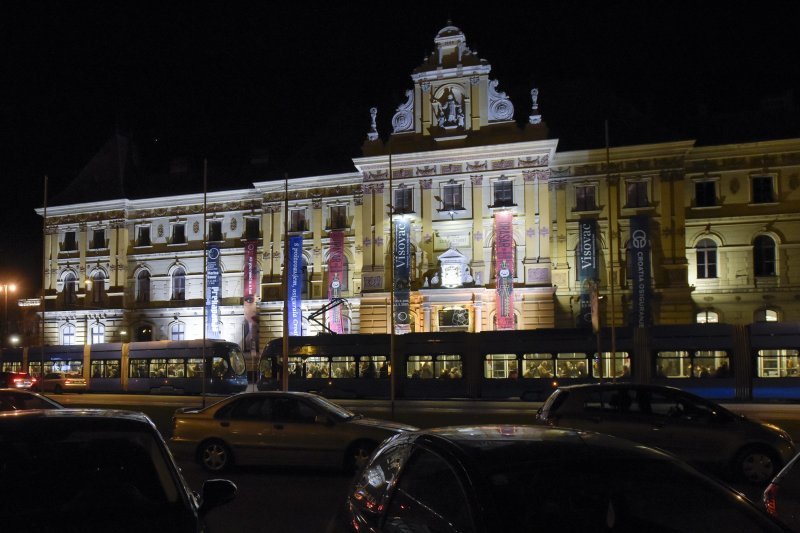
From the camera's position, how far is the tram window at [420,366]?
3584 cm

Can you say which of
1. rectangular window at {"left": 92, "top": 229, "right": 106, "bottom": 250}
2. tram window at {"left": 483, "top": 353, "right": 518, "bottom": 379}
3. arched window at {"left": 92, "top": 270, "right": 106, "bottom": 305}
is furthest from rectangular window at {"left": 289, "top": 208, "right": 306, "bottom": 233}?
tram window at {"left": 483, "top": 353, "right": 518, "bottom": 379}

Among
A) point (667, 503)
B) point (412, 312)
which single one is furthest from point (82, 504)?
point (412, 312)

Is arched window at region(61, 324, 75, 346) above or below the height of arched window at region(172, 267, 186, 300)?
below

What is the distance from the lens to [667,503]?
417 cm

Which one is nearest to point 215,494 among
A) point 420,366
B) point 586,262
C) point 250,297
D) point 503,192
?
point 420,366

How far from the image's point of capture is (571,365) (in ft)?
110

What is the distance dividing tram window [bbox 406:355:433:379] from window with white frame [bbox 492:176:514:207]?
1347cm

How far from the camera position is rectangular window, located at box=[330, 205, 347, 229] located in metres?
50.6

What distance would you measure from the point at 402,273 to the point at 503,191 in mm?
7952

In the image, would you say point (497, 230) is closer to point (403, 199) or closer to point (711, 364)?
point (403, 199)

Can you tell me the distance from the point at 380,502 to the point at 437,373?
30.9 m

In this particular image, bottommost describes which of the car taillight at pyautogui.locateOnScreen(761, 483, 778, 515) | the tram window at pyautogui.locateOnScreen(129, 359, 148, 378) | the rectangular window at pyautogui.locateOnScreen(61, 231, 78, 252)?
the tram window at pyautogui.locateOnScreen(129, 359, 148, 378)

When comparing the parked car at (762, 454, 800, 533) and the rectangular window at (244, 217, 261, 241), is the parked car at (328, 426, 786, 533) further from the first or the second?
the rectangular window at (244, 217, 261, 241)

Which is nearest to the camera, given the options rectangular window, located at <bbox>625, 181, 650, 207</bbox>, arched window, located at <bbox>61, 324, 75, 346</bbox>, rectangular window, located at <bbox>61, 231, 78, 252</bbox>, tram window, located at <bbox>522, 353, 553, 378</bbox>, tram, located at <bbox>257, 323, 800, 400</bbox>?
tram, located at <bbox>257, 323, 800, 400</bbox>
